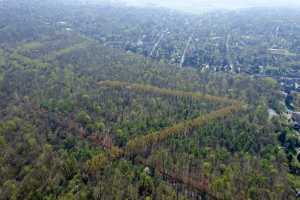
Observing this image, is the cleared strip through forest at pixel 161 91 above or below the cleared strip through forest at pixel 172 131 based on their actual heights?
above

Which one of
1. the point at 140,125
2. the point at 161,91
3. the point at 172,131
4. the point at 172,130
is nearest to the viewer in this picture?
the point at 172,131

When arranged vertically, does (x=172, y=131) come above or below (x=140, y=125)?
below

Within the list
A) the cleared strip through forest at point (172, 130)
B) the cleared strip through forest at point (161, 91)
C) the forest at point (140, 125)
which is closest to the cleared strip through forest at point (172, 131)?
the cleared strip through forest at point (172, 130)

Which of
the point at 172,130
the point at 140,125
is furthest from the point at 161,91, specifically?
the point at 172,130

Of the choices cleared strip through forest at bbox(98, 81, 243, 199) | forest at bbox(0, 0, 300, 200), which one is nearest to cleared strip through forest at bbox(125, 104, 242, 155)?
cleared strip through forest at bbox(98, 81, 243, 199)

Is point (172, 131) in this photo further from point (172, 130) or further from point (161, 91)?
point (161, 91)

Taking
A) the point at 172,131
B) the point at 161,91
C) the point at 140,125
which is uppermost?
the point at 161,91

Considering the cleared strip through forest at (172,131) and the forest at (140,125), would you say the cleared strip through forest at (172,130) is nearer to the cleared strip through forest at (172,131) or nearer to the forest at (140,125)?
the cleared strip through forest at (172,131)

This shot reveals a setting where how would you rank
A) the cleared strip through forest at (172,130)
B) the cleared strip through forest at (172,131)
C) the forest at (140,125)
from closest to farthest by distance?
the forest at (140,125) → the cleared strip through forest at (172,130) → the cleared strip through forest at (172,131)

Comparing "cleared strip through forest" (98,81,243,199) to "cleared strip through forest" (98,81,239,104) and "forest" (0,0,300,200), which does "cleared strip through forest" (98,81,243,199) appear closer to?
"cleared strip through forest" (98,81,239,104)
